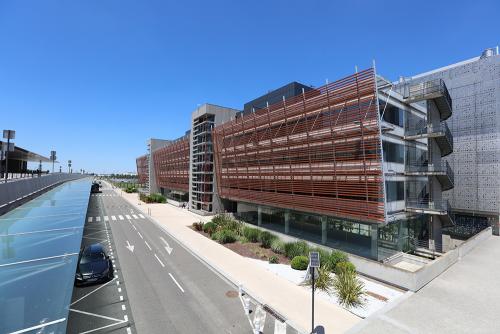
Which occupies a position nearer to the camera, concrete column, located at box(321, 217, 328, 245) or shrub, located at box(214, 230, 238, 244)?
concrete column, located at box(321, 217, 328, 245)

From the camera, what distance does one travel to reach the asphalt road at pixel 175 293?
41.6 feet

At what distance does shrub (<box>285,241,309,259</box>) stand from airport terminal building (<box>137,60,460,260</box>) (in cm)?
260

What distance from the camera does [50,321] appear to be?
8.45 metres

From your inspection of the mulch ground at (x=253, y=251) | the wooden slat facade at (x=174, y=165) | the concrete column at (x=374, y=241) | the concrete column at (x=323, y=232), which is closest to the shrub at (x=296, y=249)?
the mulch ground at (x=253, y=251)

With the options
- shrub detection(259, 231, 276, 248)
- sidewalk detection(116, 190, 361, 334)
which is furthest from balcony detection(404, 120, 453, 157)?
sidewalk detection(116, 190, 361, 334)

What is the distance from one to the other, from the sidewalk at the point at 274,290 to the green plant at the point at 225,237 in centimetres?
87

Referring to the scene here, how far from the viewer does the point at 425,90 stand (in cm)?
2373

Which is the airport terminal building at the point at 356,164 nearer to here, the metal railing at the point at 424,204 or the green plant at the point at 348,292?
the metal railing at the point at 424,204

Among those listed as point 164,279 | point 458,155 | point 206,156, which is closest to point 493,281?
point 458,155

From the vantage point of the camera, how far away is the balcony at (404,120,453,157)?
23125 mm

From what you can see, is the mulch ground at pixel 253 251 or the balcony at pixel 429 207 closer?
the balcony at pixel 429 207

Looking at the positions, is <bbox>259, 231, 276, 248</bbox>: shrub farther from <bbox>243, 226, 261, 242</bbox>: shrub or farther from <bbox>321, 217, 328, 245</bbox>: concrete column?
<bbox>321, 217, 328, 245</bbox>: concrete column

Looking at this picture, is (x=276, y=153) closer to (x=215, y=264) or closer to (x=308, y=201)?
(x=308, y=201)

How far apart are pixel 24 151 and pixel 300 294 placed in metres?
51.8
